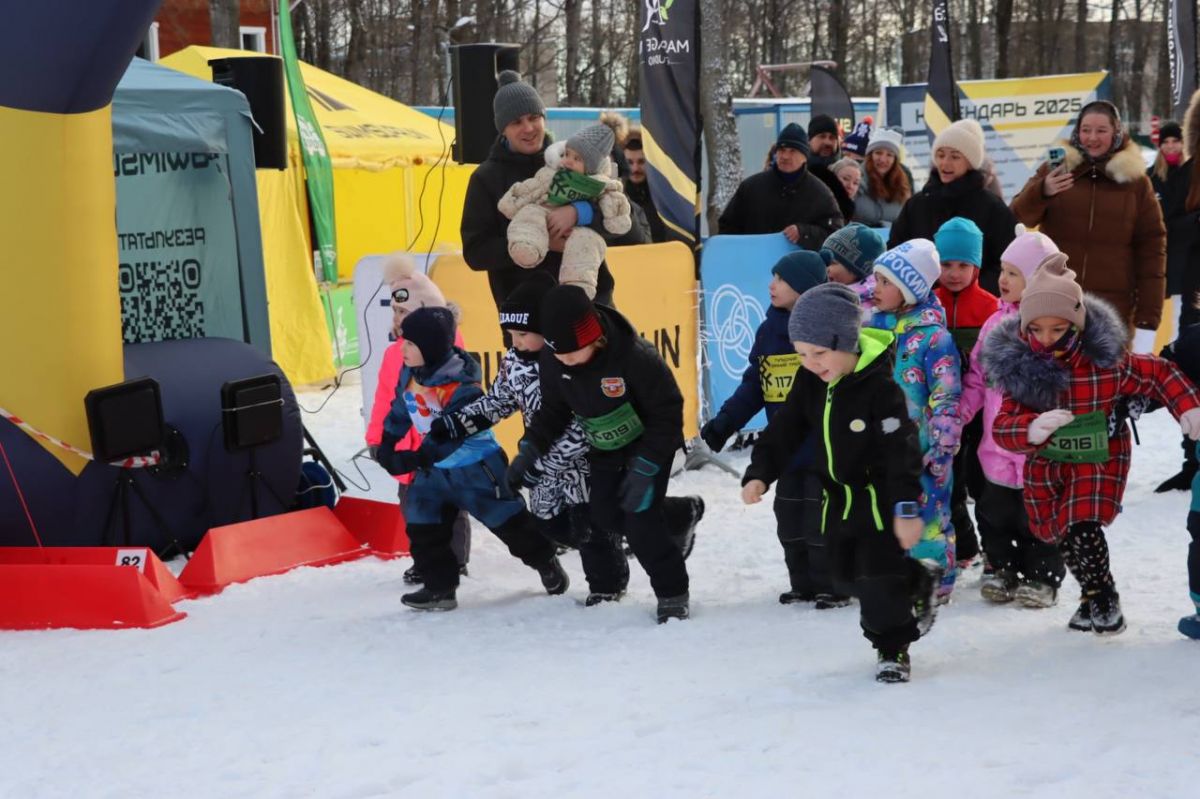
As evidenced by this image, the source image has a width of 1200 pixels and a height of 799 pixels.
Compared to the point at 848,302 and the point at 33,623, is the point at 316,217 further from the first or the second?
the point at 848,302

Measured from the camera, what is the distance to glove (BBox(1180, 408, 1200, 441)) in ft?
14.9

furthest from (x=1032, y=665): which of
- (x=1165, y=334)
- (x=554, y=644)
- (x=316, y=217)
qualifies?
(x=316, y=217)

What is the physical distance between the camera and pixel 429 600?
5.91 meters

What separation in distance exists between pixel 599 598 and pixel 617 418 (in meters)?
0.83

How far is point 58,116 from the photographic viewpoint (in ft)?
20.2

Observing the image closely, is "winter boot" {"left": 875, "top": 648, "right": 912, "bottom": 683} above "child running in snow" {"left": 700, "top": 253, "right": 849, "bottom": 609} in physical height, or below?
below

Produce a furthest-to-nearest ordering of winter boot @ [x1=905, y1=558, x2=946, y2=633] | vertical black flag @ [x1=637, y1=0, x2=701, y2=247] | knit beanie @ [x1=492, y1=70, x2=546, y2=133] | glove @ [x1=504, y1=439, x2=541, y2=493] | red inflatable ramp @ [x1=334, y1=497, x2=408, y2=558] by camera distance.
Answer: vertical black flag @ [x1=637, y1=0, x2=701, y2=247] < red inflatable ramp @ [x1=334, y1=497, x2=408, y2=558] < knit beanie @ [x1=492, y1=70, x2=546, y2=133] < glove @ [x1=504, y1=439, x2=541, y2=493] < winter boot @ [x1=905, y1=558, x2=946, y2=633]

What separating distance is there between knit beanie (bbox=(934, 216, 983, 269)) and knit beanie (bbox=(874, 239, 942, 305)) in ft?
1.20

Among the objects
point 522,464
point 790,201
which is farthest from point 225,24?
point 522,464

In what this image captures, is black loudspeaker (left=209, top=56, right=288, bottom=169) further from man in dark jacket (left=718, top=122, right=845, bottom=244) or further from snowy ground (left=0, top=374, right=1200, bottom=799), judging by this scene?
snowy ground (left=0, top=374, right=1200, bottom=799)

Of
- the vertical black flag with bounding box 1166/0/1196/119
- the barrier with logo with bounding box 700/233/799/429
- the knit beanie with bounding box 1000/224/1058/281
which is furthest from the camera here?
the vertical black flag with bounding box 1166/0/1196/119

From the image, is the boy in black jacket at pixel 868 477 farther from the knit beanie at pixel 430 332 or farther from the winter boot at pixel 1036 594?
the knit beanie at pixel 430 332

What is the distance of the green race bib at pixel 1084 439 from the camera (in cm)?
487

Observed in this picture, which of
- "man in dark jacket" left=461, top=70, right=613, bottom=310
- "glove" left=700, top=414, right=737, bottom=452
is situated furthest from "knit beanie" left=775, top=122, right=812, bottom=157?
"glove" left=700, top=414, right=737, bottom=452
